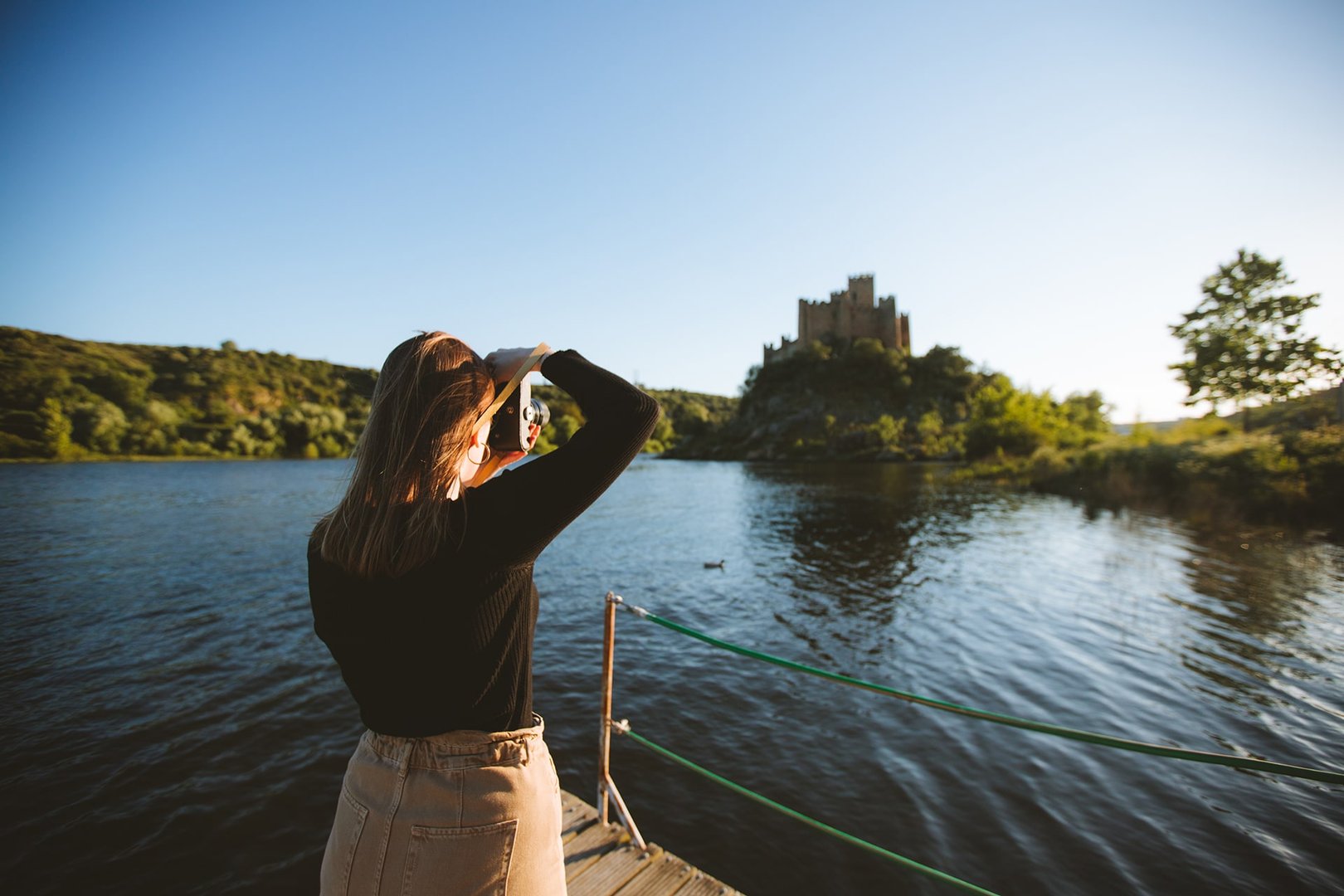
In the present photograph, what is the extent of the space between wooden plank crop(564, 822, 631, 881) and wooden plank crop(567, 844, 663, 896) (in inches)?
1.5

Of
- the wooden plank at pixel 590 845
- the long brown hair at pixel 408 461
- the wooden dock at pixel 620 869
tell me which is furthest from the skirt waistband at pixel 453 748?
the wooden plank at pixel 590 845

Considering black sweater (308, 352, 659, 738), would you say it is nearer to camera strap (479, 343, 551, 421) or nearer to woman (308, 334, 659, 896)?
woman (308, 334, 659, 896)

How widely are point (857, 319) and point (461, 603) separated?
376 feet

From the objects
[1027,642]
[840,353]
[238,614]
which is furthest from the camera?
[840,353]

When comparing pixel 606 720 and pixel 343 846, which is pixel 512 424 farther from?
pixel 606 720

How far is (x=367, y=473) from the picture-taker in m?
1.49

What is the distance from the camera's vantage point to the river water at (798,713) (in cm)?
579

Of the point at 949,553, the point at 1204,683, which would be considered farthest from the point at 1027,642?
the point at 949,553

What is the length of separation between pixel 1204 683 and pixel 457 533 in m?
12.8

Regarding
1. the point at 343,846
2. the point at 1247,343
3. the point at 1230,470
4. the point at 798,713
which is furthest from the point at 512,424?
the point at 1247,343

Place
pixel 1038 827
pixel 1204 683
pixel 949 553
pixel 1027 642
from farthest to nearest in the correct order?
pixel 949 553, pixel 1027 642, pixel 1204 683, pixel 1038 827

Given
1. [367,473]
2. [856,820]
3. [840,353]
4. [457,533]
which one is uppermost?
[840,353]

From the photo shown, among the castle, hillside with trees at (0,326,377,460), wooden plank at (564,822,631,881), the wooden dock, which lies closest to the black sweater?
the wooden dock

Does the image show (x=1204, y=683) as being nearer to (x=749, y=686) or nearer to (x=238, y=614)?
(x=749, y=686)
